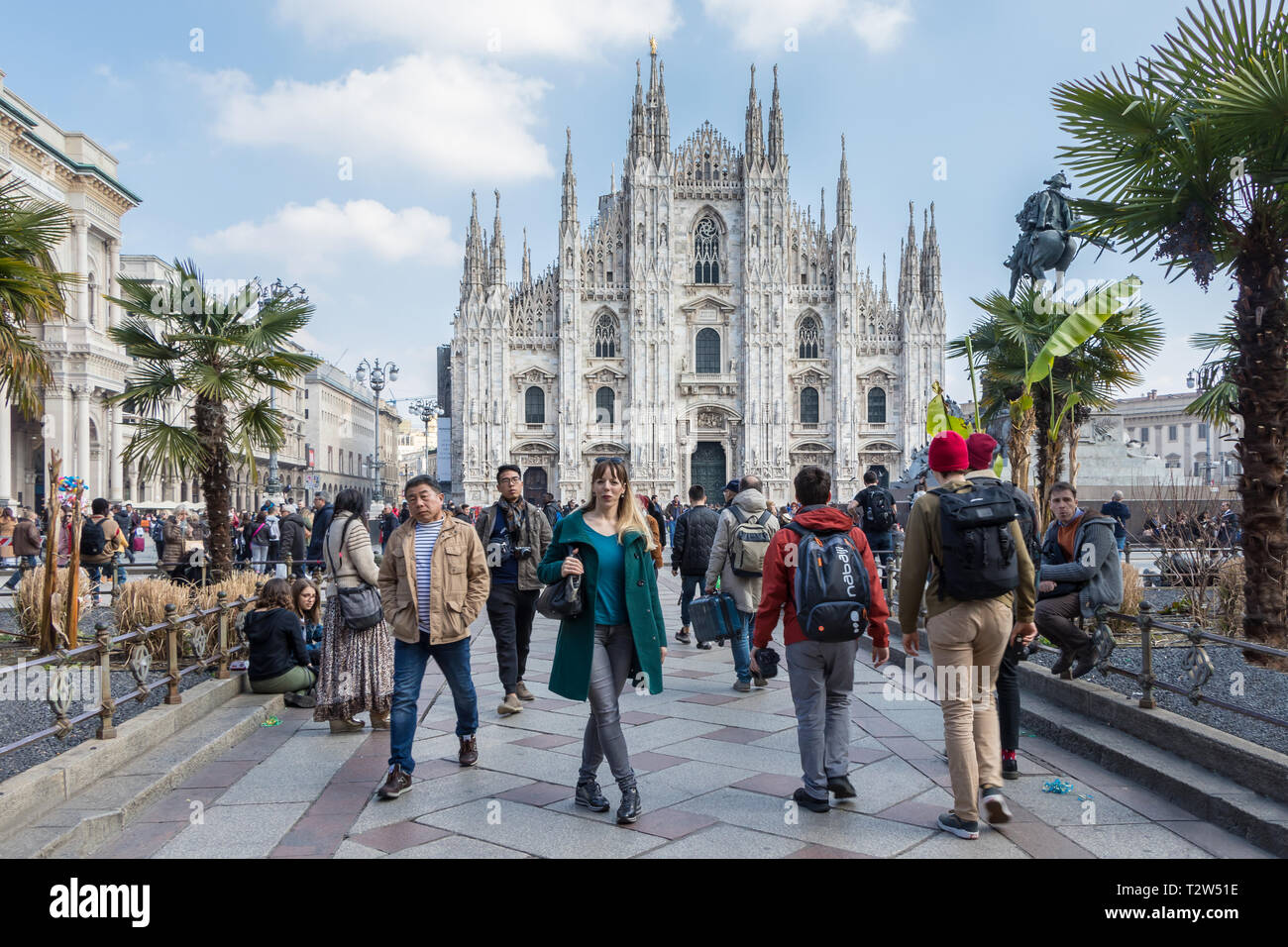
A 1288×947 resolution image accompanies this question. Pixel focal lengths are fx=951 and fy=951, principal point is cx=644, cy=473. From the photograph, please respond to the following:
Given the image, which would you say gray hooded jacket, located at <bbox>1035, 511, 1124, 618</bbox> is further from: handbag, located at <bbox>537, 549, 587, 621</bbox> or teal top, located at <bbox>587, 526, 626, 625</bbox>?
handbag, located at <bbox>537, 549, 587, 621</bbox>

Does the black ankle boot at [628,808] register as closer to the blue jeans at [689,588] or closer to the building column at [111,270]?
the blue jeans at [689,588]

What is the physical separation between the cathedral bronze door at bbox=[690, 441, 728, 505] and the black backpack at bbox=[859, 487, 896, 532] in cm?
3426

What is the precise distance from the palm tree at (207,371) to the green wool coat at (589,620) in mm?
6067

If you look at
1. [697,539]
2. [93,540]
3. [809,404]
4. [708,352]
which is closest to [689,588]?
[697,539]

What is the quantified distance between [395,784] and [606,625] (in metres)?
1.31

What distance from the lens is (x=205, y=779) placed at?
4.90 metres

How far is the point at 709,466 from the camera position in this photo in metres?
45.1

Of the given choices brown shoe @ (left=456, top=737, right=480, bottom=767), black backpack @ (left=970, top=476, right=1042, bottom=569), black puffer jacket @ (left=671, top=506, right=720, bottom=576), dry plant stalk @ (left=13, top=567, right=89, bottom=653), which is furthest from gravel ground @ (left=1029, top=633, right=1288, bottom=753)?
dry plant stalk @ (left=13, top=567, right=89, bottom=653)

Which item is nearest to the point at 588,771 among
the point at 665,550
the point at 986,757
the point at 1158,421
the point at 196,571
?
the point at 986,757

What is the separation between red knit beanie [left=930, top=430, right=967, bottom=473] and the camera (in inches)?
161

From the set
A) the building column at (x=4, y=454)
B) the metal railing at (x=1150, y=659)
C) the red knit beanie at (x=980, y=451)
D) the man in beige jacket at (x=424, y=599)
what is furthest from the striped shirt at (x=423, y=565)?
the building column at (x=4, y=454)

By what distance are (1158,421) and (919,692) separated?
66887 millimetres

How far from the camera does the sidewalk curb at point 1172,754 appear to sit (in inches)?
155
